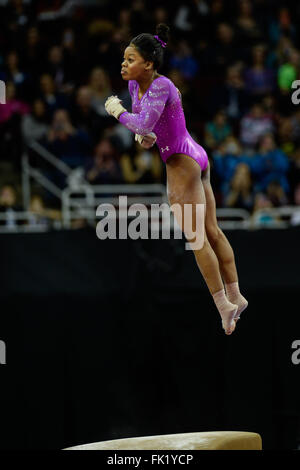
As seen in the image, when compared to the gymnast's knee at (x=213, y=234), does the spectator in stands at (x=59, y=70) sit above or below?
above

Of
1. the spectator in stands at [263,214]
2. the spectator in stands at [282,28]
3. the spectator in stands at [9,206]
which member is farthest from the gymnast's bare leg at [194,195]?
the spectator in stands at [282,28]

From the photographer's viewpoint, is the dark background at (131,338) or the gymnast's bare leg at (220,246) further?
the dark background at (131,338)

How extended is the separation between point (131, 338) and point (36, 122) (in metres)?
3.29

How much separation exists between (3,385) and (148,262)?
1.58 meters

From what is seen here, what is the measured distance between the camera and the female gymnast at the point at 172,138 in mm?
4746

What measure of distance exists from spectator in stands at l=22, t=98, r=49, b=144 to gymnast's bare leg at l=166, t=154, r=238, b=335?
14.9ft

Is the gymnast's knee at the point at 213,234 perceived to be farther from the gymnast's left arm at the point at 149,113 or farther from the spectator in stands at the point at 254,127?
the spectator in stands at the point at 254,127

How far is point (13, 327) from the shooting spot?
701cm

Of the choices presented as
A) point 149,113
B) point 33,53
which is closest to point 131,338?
point 149,113

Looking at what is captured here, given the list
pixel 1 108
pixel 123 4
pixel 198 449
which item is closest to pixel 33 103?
pixel 1 108

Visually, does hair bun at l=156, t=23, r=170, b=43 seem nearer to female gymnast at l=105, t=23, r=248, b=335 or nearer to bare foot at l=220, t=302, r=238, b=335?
female gymnast at l=105, t=23, r=248, b=335

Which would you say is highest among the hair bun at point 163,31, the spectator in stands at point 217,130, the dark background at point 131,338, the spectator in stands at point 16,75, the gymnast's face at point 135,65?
the spectator in stands at point 16,75

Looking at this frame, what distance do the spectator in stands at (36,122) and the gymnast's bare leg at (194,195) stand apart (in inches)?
178

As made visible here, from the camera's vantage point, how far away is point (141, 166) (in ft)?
28.6
